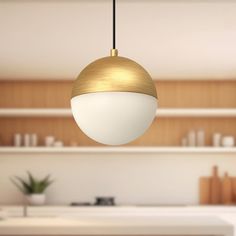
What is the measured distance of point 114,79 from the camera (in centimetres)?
214

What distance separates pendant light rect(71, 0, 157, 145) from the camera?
82.9 inches

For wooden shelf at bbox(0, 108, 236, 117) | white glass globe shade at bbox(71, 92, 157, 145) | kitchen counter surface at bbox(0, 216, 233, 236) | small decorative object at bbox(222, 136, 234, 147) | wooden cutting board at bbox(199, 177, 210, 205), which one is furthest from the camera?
wooden cutting board at bbox(199, 177, 210, 205)

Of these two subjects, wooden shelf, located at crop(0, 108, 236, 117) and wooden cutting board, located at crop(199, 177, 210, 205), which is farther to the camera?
wooden cutting board, located at crop(199, 177, 210, 205)

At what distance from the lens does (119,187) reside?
6238 mm

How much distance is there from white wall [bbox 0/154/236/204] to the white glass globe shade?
4102mm

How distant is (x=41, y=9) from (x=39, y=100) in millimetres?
2823

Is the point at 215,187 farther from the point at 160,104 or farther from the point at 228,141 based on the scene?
the point at 160,104

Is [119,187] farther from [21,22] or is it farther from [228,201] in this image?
[21,22]

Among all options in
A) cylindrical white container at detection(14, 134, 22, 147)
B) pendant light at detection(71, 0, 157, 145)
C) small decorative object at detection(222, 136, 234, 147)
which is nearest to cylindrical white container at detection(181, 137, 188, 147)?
small decorative object at detection(222, 136, 234, 147)

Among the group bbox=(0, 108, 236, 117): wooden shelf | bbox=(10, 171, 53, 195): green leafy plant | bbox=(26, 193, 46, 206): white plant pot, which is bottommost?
bbox=(26, 193, 46, 206): white plant pot

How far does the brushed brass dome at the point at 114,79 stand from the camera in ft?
6.98

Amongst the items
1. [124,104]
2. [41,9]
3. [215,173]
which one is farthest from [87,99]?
[215,173]

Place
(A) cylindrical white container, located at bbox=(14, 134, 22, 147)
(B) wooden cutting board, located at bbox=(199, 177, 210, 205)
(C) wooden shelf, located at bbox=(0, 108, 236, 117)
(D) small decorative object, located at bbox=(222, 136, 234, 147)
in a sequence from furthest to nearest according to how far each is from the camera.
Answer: (B) wooden cutting board, located at bbox=(199, 177, 210, 205) → (A) cylindrical white container, located at bbox=(14, 134, 22, 147) → (D) small decorative object, located at bbox=(222, 136, 234, 147) → (C) wooden shelf, located at bbox=(0, 108, 236, 117)

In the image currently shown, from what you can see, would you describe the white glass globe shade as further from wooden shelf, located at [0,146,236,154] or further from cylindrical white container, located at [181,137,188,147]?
cylindrical white container, located at [181,137,188,147]
